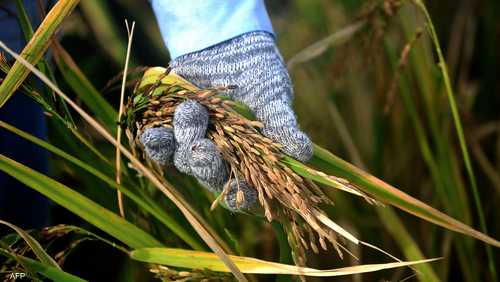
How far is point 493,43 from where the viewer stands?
1830 millimetres

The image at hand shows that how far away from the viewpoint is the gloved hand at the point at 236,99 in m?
0.78

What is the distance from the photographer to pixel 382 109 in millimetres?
1654

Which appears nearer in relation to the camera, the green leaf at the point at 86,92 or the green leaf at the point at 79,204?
the green leaf at the point at 79,204

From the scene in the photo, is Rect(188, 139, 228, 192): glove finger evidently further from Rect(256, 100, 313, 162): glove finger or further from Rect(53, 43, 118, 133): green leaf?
Rect(53, 43, 118, 133): green leaf

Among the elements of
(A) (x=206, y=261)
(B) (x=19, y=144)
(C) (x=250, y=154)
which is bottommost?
(A) (x=206, y=261)

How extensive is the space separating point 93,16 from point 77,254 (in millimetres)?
550

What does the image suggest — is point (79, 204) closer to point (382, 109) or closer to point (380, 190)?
point (380, 190)

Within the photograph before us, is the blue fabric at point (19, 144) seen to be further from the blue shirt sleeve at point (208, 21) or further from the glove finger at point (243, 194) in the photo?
the glove finger at point (243, 194)

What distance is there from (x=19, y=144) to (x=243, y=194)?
1.60 feet

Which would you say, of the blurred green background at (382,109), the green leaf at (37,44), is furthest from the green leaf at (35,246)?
the blurred green background at (382,109)

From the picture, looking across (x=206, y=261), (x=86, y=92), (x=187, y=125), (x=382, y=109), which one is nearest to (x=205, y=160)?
(x=187, y=125)

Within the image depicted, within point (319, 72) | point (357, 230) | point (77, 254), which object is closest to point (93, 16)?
point (77, 254)

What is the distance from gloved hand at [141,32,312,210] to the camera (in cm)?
78

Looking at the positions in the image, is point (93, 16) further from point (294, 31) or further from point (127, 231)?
point (127, 231)
